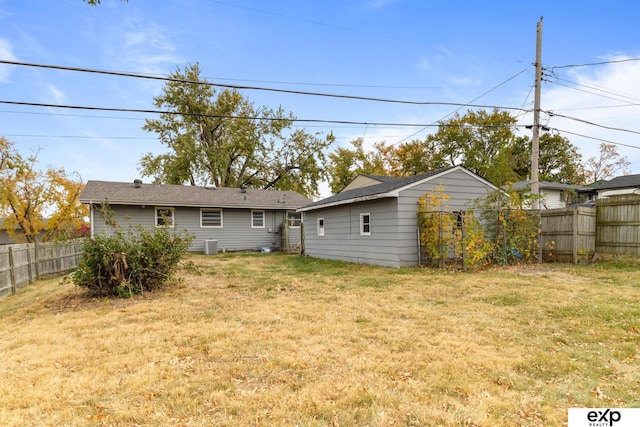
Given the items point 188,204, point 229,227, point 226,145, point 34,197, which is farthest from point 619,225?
point 34,197

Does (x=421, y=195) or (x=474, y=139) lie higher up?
(x=474, y=139)

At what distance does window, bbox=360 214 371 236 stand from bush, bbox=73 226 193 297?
6245 millimetres

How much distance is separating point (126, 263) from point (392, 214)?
23.4 ft

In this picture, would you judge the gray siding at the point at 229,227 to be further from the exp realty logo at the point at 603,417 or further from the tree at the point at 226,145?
the exp realty logo at the point at 603,417

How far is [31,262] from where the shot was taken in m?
9.88

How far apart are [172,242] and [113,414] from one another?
530 cm

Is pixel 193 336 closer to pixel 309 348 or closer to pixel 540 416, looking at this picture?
pixel 309 348

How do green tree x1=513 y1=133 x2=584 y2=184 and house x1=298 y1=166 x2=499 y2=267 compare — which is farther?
green tree x1=513 y1=133 x2=584 y2=184

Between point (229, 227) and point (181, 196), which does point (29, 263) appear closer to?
point (181, 196)

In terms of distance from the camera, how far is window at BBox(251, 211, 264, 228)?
18.4 meters

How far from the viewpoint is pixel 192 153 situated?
87.5ft

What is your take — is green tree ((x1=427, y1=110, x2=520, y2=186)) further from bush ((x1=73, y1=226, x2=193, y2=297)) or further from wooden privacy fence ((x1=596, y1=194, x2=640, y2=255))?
bush ((x1=73, y1=226, x2=193, y2=297))

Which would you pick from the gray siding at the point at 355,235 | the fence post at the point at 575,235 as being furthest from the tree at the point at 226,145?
the fence post at the point at 575,235

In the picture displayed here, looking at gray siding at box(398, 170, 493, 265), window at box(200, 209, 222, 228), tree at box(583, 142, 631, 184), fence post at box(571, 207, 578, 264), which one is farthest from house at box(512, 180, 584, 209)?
window at box(200, 209, 222, 228)
